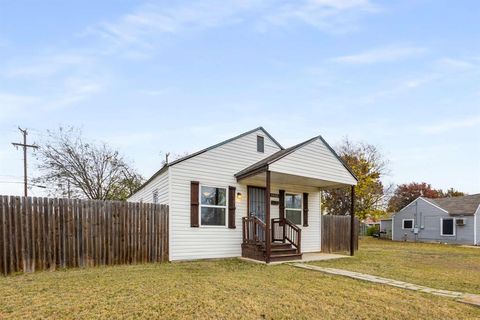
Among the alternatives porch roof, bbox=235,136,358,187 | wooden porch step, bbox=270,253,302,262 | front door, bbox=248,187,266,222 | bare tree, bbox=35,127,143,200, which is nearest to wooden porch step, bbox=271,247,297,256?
wooden porch step, bbox=270,253,302,262

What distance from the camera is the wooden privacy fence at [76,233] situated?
735 centimetres

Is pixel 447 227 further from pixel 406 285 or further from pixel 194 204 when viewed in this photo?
pixel 194 204

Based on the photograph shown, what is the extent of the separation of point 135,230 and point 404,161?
29454 millimetres

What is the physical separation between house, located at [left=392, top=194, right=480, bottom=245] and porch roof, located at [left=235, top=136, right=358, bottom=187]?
56.9ft

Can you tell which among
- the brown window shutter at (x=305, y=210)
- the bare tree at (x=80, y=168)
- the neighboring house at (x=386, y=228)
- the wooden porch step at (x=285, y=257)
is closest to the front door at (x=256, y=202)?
the brown window shutter at (x=305, y=210)

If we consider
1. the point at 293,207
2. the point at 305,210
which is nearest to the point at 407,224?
the point at 305,210

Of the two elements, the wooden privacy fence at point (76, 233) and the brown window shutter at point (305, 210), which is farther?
the brown window shutter at point (305, 210)

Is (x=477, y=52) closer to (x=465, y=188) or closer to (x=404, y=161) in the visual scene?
(x=404, y=161)

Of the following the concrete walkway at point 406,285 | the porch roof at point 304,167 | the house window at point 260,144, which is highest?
the house window at point 260,144

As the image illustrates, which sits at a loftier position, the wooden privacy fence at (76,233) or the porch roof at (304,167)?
the porch roof at (304,167)

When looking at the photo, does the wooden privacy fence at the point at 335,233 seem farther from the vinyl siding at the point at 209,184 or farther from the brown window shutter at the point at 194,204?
the brown window shutter at the point at 194,204

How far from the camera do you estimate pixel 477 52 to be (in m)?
10.7

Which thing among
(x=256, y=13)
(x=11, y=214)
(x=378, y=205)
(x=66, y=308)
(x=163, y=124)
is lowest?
(x=378, y=205)

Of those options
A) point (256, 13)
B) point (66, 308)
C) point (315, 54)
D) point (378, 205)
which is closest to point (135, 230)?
point (66, 308)
